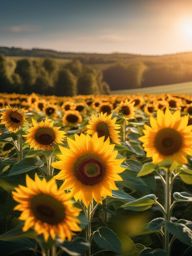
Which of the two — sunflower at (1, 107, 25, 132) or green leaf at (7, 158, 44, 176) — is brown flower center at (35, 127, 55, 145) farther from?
sunflower at (1, 107, 25, 132)

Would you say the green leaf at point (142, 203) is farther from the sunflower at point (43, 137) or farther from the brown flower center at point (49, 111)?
the brown flower center at point (49, 111)

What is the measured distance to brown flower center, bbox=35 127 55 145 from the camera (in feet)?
15.0

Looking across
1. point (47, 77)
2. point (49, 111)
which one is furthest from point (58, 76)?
point (49, 111)

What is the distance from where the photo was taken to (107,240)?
3107mm

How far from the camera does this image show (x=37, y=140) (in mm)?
4609

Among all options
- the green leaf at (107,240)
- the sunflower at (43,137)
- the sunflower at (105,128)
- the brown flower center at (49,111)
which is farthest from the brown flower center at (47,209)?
the brown flower center at (49,111)

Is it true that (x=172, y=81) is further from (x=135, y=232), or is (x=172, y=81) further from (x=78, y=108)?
(x=135, y=232)

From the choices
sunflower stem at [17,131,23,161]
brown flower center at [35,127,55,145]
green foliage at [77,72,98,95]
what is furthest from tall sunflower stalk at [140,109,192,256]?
green foliage at [77,72,98,95]

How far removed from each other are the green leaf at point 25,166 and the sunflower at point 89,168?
0.98m

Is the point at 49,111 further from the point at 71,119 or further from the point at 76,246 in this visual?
the point at 76,246

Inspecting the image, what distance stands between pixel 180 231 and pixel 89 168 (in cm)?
74

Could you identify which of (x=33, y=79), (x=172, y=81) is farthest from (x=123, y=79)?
(x=33, y=79)

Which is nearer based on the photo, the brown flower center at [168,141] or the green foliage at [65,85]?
the brown flower center at [168,141]

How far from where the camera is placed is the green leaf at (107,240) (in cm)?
302
